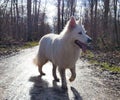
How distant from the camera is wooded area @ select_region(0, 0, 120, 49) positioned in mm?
37156

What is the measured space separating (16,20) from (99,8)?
20.0 m

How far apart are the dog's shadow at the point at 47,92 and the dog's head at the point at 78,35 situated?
49.9 inches

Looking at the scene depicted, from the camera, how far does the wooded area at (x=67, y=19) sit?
3716cm

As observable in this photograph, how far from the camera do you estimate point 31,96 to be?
768 cm

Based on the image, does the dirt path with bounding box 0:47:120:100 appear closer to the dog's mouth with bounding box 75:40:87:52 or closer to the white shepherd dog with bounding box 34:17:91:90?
the white shepherd dog with bounding box 34:17:91:90

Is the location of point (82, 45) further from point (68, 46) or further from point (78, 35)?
point (68, 46)

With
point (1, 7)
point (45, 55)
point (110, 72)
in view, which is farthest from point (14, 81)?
point (1, 7)

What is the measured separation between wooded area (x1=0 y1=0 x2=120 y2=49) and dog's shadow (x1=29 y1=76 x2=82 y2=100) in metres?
12.5

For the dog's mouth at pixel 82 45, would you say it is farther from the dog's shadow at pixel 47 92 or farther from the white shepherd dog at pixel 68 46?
the dog's shadow at pixel 47 92

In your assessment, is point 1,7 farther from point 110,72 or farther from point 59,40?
point 59,40

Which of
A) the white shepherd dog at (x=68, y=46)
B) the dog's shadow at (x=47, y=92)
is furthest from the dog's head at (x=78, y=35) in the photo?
the dog's shadow at (x=47, y=92)

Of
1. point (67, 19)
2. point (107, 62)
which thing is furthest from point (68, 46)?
point (67, 19)

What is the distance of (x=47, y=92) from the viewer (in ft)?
27.0

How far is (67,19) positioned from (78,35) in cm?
5697
